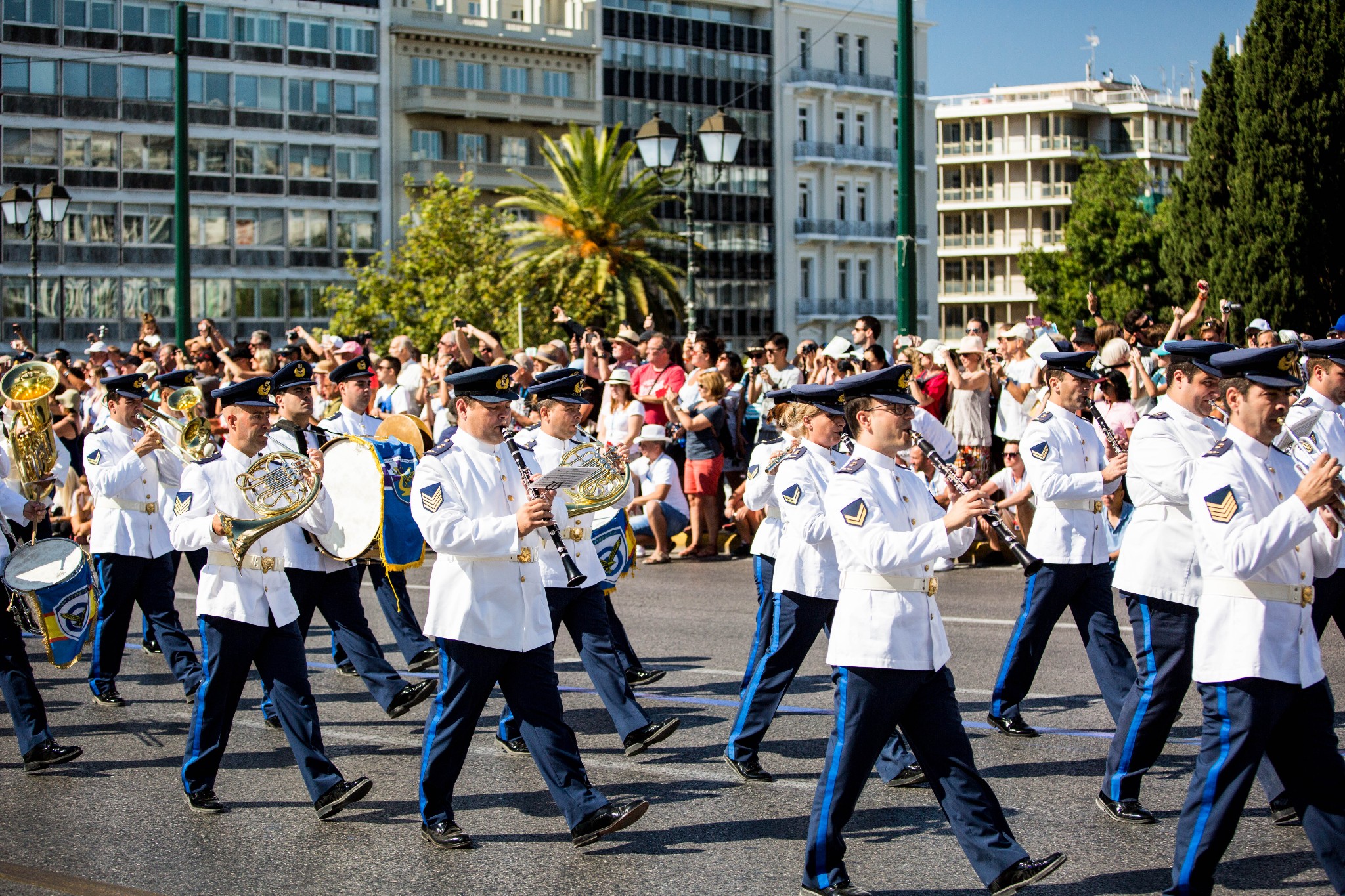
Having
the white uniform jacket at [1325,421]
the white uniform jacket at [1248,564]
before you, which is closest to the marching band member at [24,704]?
the white uniform jacket at [1248,564]

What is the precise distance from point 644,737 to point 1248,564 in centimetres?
364

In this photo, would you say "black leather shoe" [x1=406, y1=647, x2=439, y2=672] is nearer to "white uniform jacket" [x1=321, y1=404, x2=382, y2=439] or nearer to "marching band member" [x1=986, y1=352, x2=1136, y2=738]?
"white uniform jacket" [x1=321, y1=404, x2=382, y2=439]

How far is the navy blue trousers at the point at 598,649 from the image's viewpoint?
815 centimetres

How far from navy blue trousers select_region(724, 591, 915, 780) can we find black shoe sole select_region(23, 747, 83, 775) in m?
3.38

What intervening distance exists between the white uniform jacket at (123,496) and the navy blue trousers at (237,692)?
9.78 feet

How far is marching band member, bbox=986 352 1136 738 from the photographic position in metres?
8.06

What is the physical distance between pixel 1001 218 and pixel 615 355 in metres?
91.0

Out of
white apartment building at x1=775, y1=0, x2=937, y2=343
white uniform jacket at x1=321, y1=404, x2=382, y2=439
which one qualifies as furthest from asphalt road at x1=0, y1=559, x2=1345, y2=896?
white apartment building at x1=775, y1=0, x2=937, y2=343

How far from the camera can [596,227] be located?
→ 2222 inches

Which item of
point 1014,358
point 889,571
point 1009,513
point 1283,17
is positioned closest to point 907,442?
point 889,571

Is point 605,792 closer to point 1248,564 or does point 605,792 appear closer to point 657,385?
point 1248,564

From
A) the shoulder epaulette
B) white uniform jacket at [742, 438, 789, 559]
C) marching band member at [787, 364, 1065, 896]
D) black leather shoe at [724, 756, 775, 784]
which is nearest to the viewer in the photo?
marching band member at [787, 364, 1065, 896]

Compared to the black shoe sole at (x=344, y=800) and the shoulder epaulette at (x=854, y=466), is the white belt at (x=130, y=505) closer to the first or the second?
the black shoe sole at (x=344, y=800)

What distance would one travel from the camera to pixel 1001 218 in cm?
10481
